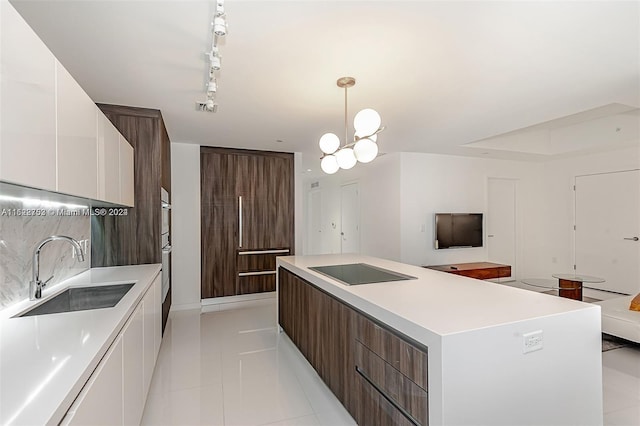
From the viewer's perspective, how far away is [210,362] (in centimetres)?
288

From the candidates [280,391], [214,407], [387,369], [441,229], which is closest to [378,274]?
[387,369]

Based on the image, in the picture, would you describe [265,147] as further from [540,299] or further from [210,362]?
[540,299]

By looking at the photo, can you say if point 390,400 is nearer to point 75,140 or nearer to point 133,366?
point 133,366

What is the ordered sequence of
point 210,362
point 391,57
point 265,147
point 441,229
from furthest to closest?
point 441,229 → point 265,147 → point 210,362 → point 391,57

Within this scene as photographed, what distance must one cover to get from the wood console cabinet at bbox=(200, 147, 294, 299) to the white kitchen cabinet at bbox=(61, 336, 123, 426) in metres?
3.45

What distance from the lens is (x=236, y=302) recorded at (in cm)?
490

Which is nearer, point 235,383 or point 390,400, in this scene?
point 390,400

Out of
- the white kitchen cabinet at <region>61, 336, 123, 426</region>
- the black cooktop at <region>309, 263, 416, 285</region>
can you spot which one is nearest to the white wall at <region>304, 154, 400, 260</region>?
the black cooktop at <region>309, 263, 416, 285</region>

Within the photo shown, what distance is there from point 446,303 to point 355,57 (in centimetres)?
172

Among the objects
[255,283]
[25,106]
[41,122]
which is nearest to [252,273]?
[255,283]

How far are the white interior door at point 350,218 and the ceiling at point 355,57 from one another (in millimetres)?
3402

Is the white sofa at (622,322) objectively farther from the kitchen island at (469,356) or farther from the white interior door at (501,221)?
the white interior door at (501,221)

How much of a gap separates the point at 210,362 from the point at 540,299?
8.79 ft

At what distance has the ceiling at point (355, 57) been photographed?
5.59 ft
